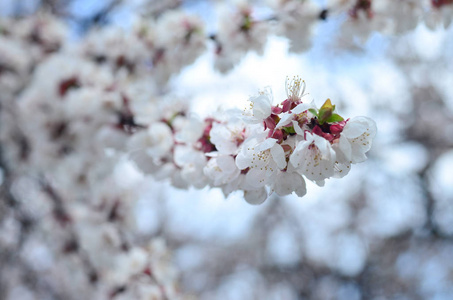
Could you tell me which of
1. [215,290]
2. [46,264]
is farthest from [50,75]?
[215,290]

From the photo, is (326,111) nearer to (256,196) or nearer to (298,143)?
(298,143)

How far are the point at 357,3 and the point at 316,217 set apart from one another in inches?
195

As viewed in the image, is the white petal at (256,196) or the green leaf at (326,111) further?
the white petal at (256,196)

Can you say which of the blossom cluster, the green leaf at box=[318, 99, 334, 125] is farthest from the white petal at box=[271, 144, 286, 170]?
the green leaf at box=[318, 99, 334, 125]

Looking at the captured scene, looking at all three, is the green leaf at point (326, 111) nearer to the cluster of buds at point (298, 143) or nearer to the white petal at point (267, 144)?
the cluster of buds at point (298, 143)

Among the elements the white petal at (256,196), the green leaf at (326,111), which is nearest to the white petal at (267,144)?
the green leaf at (326,111)

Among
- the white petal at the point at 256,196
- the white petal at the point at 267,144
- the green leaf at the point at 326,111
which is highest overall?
the green leaf at the point at 326,111

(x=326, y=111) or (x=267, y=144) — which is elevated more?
(x=326, y=111)

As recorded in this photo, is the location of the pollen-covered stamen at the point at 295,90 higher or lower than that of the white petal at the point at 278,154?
higher

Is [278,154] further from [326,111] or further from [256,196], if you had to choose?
[256,196]

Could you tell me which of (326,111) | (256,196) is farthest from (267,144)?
(256,196)

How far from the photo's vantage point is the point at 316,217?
621 centimetres

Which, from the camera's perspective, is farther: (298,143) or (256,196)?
(256,196)

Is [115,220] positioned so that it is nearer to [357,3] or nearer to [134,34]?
[134,34]
